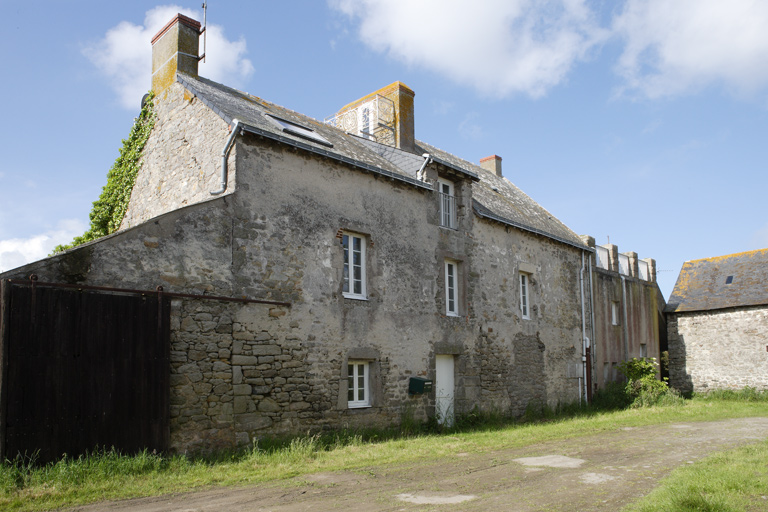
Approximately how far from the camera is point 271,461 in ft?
30.0

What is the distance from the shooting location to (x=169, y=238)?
927cm

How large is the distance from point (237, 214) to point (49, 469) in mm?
4547

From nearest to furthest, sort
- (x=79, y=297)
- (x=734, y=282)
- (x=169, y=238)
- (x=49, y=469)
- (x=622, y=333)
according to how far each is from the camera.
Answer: (x=49, y=469) → (x=79, y=297) → (x=169, y=238) → (x=622, y=333) → (x=734, y=282)

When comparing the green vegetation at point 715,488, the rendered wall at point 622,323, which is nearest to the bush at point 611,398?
the rendered wall at point 622,323

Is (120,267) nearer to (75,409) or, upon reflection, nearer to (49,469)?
(75,409)

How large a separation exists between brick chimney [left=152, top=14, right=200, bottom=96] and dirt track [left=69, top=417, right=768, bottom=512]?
352 inches

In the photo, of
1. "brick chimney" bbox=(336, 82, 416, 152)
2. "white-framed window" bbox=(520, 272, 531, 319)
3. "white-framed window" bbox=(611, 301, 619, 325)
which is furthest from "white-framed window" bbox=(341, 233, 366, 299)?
"white-framed window" bbox=(611, 301, 619, 325)

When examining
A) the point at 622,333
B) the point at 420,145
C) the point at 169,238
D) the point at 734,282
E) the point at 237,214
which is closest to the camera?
the point at 169,238

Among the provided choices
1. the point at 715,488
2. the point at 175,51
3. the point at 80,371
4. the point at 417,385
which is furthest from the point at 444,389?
the point at 175,51

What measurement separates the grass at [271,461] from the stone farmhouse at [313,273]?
14.8 inches

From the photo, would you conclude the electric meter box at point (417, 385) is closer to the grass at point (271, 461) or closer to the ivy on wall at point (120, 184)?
the grass at point (271, 461)

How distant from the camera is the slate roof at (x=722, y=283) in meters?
22.4

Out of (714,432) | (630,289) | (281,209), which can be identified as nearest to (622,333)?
(630,289)

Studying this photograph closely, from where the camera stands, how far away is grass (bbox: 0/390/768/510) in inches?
279
